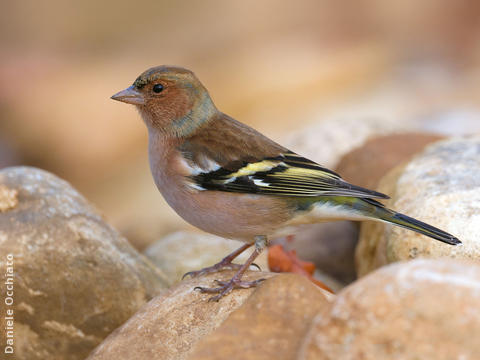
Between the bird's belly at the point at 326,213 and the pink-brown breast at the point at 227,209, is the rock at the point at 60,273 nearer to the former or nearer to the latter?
the pink-brown breast at the point at 227,209

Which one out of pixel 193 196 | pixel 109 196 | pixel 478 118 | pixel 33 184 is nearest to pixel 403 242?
pixel 193 196

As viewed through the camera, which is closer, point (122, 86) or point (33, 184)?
point (33, 184)

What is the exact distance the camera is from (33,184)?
493 centimetres

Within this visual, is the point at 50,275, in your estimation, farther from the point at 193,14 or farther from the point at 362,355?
the point at 193,14

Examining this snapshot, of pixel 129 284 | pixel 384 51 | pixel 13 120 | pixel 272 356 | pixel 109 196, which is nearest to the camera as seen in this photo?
pixel 272 356

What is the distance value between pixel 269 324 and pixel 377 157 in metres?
3.44

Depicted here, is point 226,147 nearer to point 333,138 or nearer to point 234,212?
point 234,212

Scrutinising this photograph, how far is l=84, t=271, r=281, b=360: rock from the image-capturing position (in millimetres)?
3697

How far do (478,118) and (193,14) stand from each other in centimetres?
786

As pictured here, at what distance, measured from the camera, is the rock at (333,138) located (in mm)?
7621

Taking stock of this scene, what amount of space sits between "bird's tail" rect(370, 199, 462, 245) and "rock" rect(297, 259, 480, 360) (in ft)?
4.01

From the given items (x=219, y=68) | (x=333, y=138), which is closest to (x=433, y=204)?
(x=333, y=138)

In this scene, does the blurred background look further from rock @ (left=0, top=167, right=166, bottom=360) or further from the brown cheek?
the brown cheek

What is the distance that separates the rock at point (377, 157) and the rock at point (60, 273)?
89.8 inches
